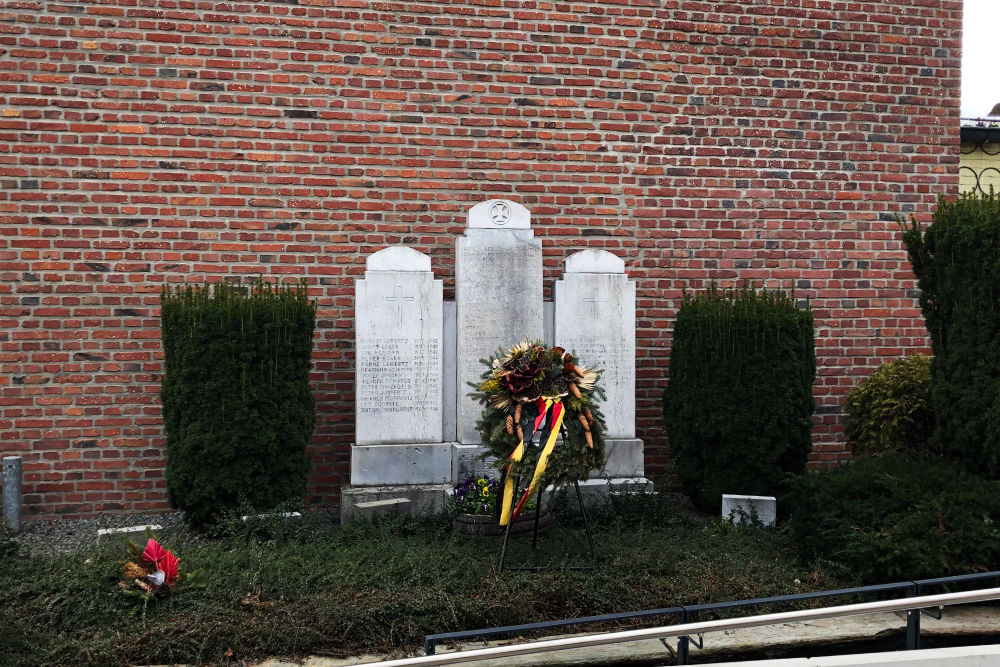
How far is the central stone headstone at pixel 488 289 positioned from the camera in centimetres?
654

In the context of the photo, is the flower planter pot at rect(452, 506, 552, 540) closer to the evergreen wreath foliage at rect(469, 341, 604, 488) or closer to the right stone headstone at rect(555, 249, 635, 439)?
the evergreen wreath foliage at rect(469, 341, 604, 488)

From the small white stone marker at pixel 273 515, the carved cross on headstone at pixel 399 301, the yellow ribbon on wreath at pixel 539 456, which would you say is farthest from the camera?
the carved cross on headstone at pixel 399 301

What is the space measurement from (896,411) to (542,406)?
325 centimetres

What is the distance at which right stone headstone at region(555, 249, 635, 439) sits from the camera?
22.0 ft

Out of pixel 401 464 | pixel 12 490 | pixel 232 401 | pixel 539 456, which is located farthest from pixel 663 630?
pixel 12 490

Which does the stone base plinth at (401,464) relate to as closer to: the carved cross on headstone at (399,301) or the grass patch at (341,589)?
the grass patch at (341,589)

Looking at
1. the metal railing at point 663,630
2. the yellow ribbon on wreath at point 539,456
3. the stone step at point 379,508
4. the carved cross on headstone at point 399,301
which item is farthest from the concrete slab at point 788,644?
the carved cross on headstone at point 399,301

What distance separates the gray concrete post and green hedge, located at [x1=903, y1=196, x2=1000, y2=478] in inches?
270

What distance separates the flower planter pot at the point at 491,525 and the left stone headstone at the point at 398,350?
3.24ft

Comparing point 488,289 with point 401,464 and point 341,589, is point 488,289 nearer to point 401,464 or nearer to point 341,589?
point 401,464

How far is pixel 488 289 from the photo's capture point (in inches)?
259

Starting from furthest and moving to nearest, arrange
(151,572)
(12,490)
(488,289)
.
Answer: (488,289)
(12,490)
(151,572)

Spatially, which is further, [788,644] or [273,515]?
[273,515]

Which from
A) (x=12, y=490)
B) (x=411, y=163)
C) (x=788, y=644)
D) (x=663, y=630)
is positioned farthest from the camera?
(x=411, y=163)
